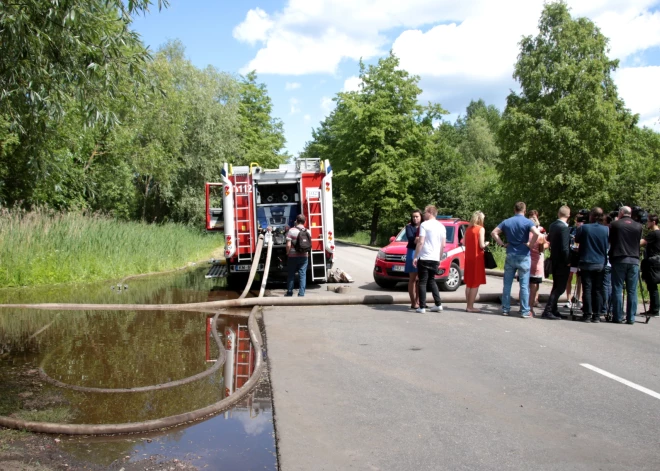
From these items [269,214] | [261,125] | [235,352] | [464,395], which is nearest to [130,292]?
[269,214]

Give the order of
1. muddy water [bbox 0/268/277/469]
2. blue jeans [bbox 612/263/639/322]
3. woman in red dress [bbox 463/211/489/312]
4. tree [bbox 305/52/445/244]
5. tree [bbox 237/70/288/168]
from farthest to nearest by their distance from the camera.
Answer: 1. tree [bbox 237/70/288/168]
2. tree [bbox 305/52/445/244]
3. woman in red dress [bbox 463/211/489/312]
4. blue jeans [bbox 612/263/639/322]
5. muddy water [bbox 0/268/277/469]

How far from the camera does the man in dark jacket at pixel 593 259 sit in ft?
33.8

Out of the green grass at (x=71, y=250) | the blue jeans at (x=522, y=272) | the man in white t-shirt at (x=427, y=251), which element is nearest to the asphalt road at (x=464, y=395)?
the blue jeans at (x=522, y=272)

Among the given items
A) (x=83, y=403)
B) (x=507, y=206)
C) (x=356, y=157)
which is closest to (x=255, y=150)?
(x=356, y=157)

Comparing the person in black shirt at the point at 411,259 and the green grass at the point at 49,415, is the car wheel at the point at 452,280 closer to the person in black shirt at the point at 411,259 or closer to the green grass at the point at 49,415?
the person in black shirt at the point at 411,259

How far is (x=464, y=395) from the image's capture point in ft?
19.5

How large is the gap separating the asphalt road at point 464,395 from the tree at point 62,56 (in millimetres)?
4212

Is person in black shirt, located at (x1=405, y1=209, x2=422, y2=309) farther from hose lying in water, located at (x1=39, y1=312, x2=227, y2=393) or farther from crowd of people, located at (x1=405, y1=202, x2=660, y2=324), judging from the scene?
hose lying in water, located at (x1=39, y1=312, x2=227, y2=393)

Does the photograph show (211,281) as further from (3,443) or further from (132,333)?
(3,443)

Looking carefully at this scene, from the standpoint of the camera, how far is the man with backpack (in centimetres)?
1262

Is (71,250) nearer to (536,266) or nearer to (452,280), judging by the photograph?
(452,280)

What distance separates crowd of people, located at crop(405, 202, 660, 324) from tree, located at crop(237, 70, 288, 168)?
4383 cm

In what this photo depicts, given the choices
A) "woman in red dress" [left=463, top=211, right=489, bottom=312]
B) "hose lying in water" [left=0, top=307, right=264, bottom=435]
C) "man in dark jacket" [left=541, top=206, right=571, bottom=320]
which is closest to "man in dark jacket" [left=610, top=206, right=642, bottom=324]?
"man in dark jacket" [left=541, top=206, right=571, bottom=320]

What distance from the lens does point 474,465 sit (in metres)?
4.26
